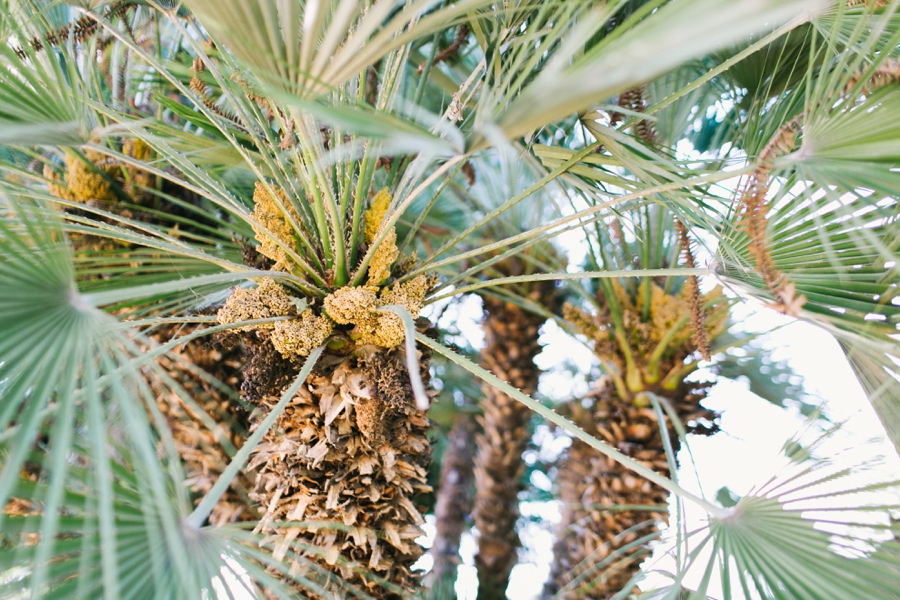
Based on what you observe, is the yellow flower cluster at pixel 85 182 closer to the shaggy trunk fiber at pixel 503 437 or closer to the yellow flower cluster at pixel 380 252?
the yellow flower cluster at pixel 380 252

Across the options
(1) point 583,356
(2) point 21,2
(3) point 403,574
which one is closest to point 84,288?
(2) point 21,2

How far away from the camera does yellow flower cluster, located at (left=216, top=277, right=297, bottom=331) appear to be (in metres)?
1.09

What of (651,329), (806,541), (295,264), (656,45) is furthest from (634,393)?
(656,45)

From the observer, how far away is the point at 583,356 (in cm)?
254

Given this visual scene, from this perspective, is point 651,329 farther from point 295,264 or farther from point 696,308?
point 295,264

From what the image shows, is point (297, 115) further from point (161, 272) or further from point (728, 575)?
point (728, 575)

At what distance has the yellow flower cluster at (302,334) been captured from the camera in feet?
3.62

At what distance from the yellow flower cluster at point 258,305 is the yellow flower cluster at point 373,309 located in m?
0.08

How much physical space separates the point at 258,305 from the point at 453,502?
67.6 inches

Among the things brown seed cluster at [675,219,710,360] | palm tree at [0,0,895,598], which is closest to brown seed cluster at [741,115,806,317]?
palm tree at [0,0,895,598]

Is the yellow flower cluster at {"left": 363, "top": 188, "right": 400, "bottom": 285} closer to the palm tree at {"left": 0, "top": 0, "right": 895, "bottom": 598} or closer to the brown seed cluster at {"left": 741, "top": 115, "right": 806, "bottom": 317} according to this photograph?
the palm tree at {"left": 0, "top": 0, "right": 895, "bottom": 598}

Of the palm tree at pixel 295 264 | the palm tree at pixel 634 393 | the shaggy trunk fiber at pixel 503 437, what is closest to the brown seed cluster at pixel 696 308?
the palm tree at pixel 295 264

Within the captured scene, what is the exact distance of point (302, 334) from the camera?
1.10m

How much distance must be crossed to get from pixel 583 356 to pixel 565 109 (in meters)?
1.97
